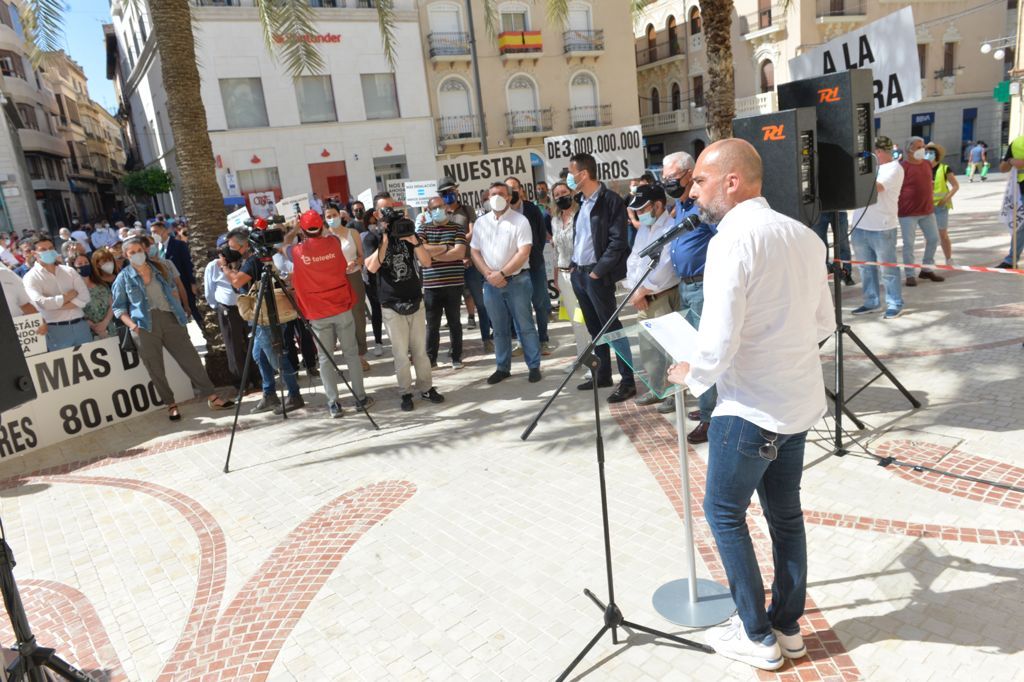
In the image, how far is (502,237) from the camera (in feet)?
22.2

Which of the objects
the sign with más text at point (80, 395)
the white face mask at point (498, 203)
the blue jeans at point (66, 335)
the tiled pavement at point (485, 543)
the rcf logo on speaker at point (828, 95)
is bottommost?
the tiled pavement at point (485, 543)

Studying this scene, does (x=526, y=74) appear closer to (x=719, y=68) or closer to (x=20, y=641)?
(x=719, y=68)

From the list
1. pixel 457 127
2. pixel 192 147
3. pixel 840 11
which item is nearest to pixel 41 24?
pixel 192 147

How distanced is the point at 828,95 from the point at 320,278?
4.38 meters

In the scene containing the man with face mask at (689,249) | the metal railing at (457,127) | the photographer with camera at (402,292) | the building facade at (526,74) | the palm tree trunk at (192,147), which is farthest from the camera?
the metal railing at (457,127)

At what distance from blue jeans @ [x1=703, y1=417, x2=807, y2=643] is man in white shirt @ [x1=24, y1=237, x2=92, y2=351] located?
23.5 feet

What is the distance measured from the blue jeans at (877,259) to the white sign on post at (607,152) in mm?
4008

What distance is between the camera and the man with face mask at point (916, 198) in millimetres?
8258

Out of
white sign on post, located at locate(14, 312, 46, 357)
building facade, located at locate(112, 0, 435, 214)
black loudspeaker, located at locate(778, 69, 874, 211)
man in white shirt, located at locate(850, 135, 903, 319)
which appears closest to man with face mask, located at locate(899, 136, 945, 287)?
man in white shirt, located at locate(850, 135, 903, 319)

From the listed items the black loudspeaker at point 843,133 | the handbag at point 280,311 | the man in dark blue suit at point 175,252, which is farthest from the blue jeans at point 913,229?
the man in dark blue suit at point 175,252

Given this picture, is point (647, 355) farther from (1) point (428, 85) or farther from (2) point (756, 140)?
(1) point (428, 85)

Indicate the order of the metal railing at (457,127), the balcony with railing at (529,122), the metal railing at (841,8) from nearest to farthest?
the metal railing at (457,127), the balcony with railing at (529,122), the metal railing at (841,8)

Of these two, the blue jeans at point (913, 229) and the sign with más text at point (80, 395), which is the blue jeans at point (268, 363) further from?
the blue jeans at point (913, 229)

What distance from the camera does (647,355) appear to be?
2967 mm
